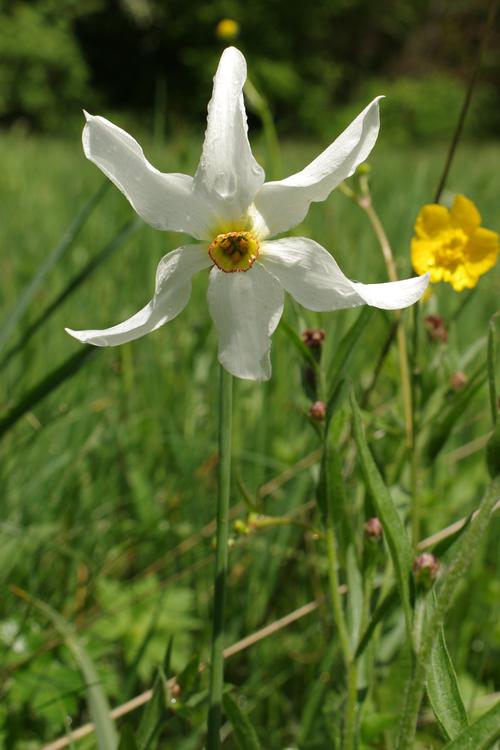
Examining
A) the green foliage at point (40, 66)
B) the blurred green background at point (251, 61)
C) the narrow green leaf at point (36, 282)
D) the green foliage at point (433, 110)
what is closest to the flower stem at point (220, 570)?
the narrow green leaf at point (36, 282)

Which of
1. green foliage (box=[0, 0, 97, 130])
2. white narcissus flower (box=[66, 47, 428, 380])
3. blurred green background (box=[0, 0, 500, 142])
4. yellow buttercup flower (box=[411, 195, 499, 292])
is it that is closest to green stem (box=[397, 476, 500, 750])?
white narcissus flower (box=[66, 47, 428, 380])

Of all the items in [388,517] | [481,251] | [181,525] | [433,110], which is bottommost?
[388,517]

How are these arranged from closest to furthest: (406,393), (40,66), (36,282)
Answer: (406,393), (36,282), (40,66)

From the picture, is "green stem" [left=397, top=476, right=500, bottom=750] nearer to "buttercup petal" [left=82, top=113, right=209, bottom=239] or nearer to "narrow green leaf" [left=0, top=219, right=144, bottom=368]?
"buttercup petal" [left=82, top=113, right=209, bottom=239]

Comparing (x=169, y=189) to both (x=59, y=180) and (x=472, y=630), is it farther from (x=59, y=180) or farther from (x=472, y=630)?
(x=59, y=180)

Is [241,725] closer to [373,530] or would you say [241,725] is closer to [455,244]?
[373,530]

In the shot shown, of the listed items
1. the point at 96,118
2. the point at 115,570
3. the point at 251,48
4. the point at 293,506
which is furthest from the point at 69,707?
the point at 251,48

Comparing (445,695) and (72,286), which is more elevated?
(72,286)

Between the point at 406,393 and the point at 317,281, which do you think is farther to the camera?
the point at 406,393

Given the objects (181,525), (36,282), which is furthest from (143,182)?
(181,525)
